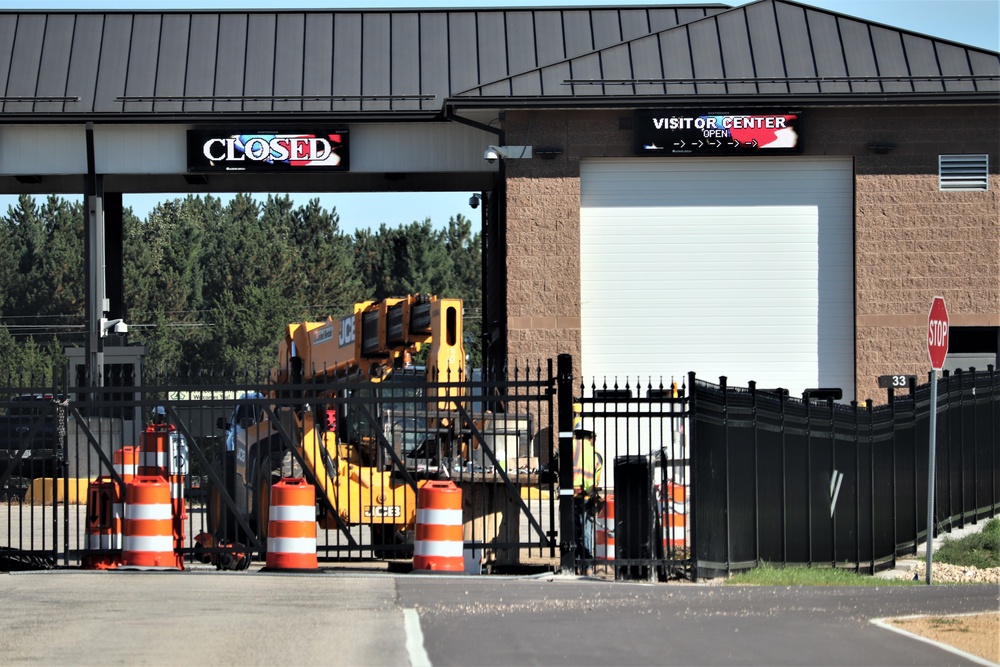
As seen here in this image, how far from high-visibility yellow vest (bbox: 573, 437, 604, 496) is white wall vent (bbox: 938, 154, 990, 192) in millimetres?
12352

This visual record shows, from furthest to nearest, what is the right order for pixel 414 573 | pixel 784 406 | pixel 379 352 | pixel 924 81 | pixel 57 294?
pixel 57 294
pixel 924 81
pixel 379 352
pixel 784 406
pixel 414 573

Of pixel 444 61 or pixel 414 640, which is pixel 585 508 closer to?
pixel 414 640

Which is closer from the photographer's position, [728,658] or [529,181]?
[728,658]

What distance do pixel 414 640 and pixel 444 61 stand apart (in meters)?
22.3

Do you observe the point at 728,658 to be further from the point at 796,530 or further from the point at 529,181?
the point at 529,181

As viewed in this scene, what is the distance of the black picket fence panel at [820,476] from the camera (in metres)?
14.0

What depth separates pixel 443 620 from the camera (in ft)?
35.1

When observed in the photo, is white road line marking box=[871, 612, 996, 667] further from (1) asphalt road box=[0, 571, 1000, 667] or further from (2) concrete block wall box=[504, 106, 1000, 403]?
(2) concrete block wall box=[504, 106, 1000, 403]

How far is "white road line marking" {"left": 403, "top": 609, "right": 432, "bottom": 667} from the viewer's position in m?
8.99

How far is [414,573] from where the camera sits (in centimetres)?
1364

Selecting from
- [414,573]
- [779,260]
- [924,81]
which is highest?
[924,81]

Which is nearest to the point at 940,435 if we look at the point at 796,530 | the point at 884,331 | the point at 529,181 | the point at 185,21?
the point at 796,530

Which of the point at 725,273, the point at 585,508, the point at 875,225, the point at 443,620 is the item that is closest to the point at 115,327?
the point at 725,273

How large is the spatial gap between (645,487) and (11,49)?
21606mm
